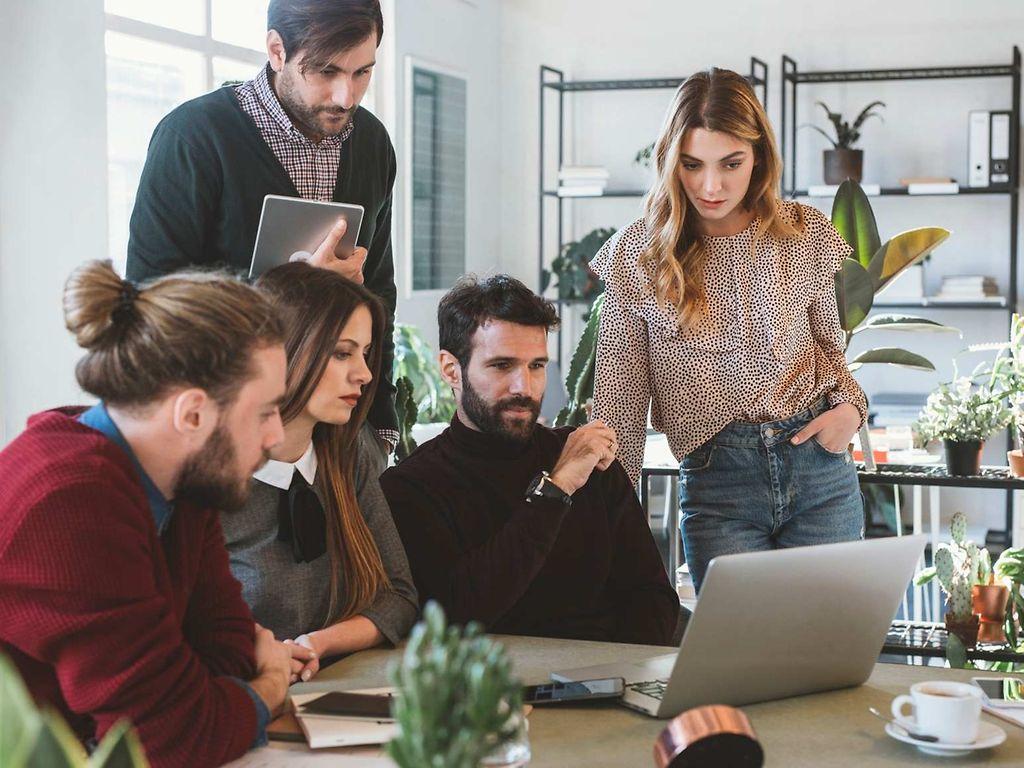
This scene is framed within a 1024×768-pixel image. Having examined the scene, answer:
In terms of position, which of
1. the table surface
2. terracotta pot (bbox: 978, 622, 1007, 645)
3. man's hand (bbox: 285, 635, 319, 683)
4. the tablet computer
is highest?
the tablet computer

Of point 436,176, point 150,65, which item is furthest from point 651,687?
point 436,176

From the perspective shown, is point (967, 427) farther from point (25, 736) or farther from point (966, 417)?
point (25, 736)

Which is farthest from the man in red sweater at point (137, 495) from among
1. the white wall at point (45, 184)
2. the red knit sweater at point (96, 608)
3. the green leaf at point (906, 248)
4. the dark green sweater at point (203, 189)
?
the green leaf at point (906, 248)

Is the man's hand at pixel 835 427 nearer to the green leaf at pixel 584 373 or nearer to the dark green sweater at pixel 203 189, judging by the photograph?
the dark green sweater at pixel 203 189

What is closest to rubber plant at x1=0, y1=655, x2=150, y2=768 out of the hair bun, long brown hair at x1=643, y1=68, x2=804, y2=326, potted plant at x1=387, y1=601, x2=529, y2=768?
potted plant at x1=387, y1=601, x2=529, y2=768

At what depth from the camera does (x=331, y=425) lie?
1.83m

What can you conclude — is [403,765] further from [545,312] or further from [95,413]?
[545,312]

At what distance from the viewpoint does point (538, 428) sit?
2.21m

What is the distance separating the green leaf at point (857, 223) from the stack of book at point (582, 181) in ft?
8.54

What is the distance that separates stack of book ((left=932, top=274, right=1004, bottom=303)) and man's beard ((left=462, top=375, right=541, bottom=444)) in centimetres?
373

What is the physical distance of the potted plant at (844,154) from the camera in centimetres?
543

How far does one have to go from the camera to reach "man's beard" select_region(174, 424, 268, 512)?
126cm

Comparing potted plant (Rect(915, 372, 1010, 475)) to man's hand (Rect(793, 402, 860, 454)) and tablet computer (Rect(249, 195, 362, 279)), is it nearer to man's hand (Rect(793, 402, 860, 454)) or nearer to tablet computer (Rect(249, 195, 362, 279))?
man's hand (Rect(793, 402, 860, 454))

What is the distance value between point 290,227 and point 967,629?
6.24 ft
